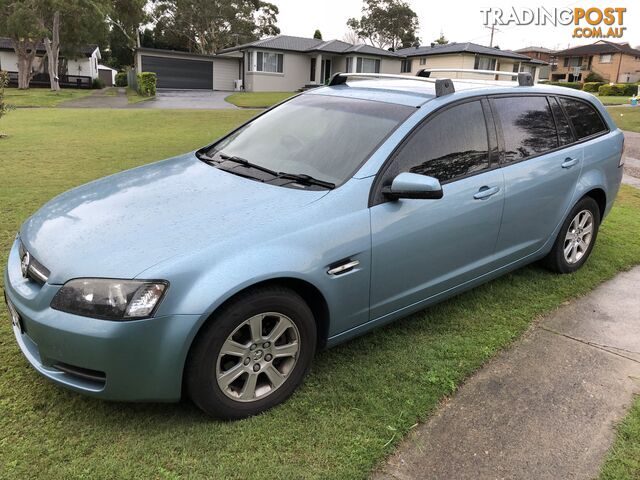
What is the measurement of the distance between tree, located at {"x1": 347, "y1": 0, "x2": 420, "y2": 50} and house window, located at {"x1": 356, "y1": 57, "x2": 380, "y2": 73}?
894 inches

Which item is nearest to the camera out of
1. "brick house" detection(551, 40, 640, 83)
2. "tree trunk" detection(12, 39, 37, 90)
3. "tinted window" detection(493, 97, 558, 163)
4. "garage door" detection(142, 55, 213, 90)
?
"tinted window" detection(493, 97, 558, 163)

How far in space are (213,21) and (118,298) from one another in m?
60.6

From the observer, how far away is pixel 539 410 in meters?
2.89

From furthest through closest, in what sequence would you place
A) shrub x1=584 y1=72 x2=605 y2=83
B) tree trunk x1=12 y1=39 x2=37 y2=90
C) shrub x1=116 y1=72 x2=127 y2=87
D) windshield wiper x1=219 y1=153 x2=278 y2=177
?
shrub x1=584 y1=72 x2=605 y2=83, shrub x1=116 y1=72 x2=127 y2=87, tree trunk x1=12 y1=39 x2=37 y2=90, windshield wiper x1=219 y1=153 x2=278 y2=177

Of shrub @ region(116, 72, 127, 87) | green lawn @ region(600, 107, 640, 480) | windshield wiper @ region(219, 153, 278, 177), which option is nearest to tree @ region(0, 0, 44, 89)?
shrub @ region(116, 72, 127, 87)

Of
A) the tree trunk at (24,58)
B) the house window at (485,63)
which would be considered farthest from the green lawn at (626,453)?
the tree trunk at (24,58)

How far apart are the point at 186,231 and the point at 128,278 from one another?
0.39 m

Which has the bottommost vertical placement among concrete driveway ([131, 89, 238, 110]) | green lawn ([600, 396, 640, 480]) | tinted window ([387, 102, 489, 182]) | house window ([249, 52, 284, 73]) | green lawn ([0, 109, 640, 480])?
green lawn ([600, 396, 640, 480])

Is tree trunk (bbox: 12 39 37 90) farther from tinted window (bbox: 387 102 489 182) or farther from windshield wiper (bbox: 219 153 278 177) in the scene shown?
tinted window (bbox: 387 102 489 182)

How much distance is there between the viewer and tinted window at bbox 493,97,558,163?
381 centimetres

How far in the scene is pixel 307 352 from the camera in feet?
9.22

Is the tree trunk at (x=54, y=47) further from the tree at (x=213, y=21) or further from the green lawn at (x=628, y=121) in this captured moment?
the green lawn at (x=628, y=121)

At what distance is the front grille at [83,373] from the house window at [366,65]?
38.8 meters

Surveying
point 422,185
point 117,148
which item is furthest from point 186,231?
point 117,148
